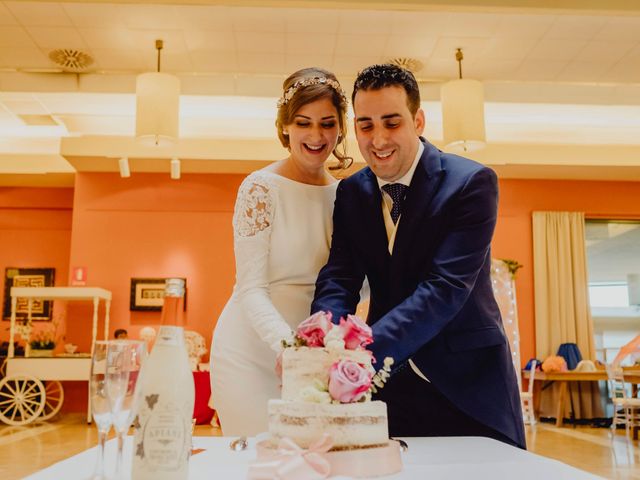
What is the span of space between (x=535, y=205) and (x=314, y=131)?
8618 mm

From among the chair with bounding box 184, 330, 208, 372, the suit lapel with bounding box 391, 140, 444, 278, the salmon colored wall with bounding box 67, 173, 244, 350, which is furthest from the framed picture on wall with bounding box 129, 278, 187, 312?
the suit lapel with bounding box 391, 140, 444, 278

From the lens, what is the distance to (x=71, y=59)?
267 inches

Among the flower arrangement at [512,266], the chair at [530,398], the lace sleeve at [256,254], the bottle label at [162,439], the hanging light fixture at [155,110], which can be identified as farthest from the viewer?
the flower arrangement at [512,266]

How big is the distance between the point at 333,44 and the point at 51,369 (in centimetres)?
526

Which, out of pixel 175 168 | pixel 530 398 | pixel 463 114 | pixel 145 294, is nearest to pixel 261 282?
pixel 463 114

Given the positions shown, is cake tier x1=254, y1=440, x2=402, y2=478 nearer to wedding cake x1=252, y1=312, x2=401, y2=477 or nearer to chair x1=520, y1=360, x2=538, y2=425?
wedding cake x1=252, y1=312, x2=401, y2=477

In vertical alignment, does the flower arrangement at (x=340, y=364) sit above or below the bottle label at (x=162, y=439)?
above

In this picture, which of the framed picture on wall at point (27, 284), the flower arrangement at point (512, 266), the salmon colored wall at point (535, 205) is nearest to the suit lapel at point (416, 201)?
the flower arrangement at point (512, 266)

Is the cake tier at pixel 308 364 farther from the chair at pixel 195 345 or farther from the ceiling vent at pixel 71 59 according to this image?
the chair at pixel 195 345

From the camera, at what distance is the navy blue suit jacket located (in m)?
1.67

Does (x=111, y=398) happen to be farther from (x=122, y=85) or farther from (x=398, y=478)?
(x=122, y=85)

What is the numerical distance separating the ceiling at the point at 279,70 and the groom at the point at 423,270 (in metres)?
3.38

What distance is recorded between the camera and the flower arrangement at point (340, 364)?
108cm

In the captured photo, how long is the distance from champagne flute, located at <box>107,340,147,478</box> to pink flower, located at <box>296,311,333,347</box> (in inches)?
11.1
